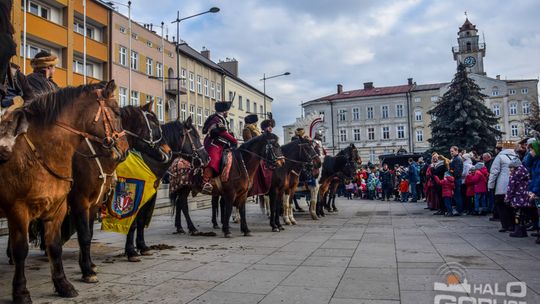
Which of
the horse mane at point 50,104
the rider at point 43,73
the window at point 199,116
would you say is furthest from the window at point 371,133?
the horse mane at point 50,104

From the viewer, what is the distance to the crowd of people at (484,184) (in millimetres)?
8821

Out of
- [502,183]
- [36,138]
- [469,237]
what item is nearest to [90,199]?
[36,138]

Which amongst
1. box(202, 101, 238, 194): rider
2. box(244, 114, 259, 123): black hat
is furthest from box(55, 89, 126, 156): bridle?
box(244, 114, 259, 123): black hat

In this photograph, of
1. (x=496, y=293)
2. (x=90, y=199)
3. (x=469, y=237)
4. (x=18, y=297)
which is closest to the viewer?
(x=18, y=297)

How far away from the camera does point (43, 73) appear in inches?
251

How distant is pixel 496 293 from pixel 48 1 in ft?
107

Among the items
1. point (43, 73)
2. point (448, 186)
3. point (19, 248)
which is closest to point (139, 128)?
point (43, 73)

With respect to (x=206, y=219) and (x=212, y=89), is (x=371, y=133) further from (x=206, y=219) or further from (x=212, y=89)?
(x=206, y=219)

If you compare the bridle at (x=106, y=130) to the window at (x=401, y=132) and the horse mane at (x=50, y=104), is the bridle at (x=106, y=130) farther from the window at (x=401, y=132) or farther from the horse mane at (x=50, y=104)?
the window at (x=401, y=132)

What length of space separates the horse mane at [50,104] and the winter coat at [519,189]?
28.4ft

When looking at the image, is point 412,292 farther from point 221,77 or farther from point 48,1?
point 221,77

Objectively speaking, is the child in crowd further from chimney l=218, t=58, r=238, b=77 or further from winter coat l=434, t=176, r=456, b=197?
chimney l=218, t=58, r=238, b=77

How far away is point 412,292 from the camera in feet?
14.8

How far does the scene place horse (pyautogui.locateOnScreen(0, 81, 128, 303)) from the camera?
13.4 feet
